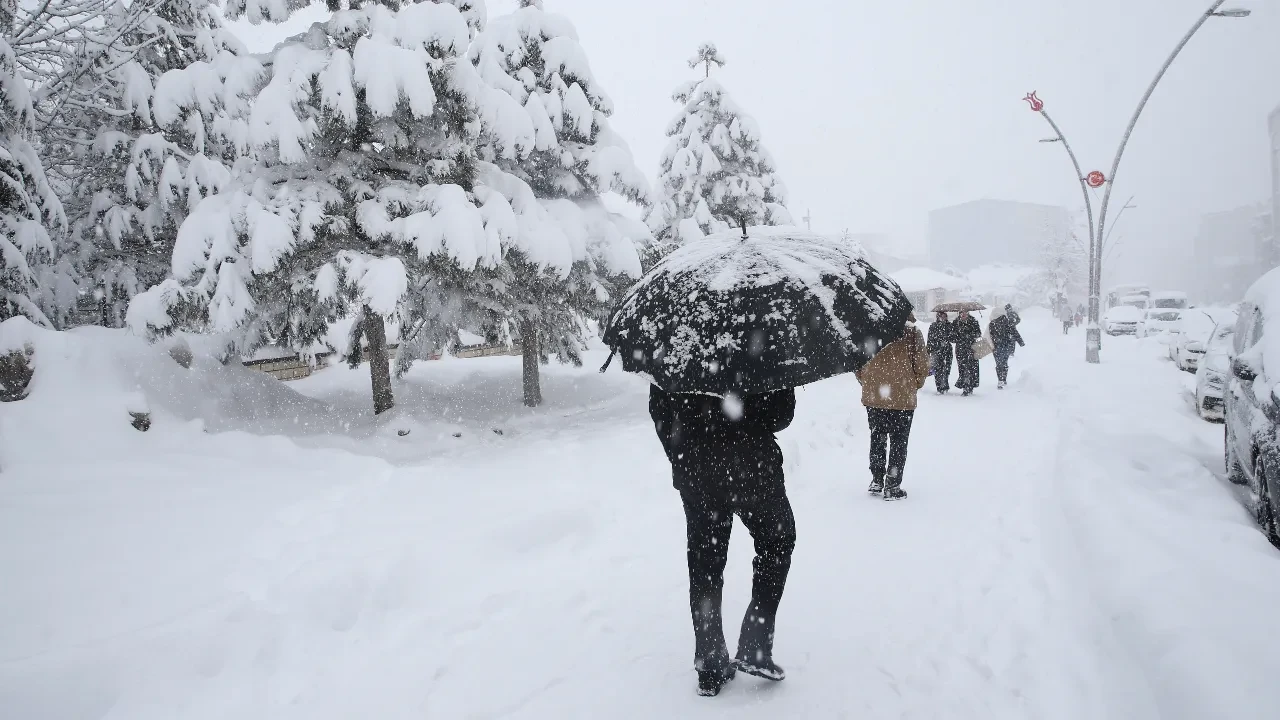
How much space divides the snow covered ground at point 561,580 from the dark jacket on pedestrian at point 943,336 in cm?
413

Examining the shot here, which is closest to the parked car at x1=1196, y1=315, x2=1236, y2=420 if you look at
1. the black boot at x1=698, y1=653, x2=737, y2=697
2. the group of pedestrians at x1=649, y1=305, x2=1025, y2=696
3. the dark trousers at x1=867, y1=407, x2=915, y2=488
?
the dark trousers at x1=867, y1=407, x2=915, y2=488

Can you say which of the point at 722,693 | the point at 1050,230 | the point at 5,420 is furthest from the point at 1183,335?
the point at 1050,230

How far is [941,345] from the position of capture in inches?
466

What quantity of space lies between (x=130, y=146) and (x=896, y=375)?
1445 centimetres

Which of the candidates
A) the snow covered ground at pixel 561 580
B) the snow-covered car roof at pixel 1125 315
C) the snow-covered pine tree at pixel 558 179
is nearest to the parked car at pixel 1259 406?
the snow covered ground at pixel 561 580

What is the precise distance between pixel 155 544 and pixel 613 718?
3.55 m

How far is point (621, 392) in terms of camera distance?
49.1 ft

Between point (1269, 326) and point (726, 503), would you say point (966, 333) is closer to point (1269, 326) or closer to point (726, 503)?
point (1269, 326)

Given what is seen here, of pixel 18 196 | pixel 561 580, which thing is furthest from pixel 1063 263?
pixel 18 196

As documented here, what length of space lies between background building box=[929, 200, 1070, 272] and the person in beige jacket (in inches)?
5138

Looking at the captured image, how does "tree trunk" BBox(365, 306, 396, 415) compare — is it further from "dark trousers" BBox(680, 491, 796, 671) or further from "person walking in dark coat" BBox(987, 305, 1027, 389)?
"person walking in dark coat" BBox(987, 305, 1027, 389)

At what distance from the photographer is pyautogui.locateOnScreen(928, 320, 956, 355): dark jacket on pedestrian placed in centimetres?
1178

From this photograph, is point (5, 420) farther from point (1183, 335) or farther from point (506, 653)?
point (1183, 335)

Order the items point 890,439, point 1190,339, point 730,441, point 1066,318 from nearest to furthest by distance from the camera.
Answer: point 730,441, point 890,439, point 1190,339, point 1066,318
